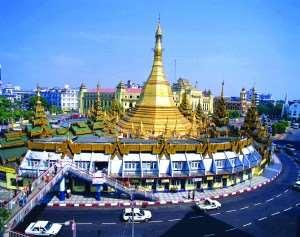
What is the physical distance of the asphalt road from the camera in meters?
32.2

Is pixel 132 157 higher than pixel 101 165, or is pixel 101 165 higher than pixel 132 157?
pixel 132 157

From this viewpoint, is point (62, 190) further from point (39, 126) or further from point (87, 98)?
point (87, 98)

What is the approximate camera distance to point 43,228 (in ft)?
101

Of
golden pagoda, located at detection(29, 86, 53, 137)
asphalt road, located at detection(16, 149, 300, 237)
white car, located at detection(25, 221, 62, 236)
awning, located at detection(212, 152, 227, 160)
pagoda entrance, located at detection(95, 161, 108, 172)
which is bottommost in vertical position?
asphalt road, located at detection(16, 149, 300, 237)

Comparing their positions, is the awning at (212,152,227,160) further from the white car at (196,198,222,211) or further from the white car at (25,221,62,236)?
the white car at (25,221,62,236)

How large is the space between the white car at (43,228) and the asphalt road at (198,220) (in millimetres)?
857

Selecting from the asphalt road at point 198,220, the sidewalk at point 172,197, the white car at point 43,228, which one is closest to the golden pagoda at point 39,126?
the sidewalk at point 172,197

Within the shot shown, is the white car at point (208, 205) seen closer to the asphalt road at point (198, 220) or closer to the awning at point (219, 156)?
the asphalt road at point (198, 220)

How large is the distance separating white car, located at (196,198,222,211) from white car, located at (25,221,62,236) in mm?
14714

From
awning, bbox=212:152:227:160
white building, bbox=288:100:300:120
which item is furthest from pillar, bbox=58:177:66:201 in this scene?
white building, bbox=288:100:300:120

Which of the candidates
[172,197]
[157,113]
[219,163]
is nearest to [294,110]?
[157,113]

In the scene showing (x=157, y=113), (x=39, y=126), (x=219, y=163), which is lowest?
(x=219, y=163)

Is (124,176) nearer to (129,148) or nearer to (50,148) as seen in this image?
(129,148)

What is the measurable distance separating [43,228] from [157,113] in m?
30.1
